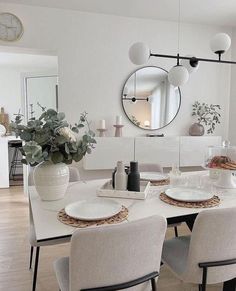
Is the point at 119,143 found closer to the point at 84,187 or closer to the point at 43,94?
the point at 84,187

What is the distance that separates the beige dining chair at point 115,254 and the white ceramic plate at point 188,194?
0.53m

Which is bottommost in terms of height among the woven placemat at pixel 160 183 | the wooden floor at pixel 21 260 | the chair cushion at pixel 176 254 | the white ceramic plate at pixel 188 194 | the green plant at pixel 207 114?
the wooden floor at pixel 21 260

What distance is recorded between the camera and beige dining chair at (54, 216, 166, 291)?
108 cm

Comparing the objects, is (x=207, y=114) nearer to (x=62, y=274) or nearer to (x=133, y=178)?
(x=133, y=178)

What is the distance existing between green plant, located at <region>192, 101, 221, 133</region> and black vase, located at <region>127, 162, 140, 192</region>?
101 inches

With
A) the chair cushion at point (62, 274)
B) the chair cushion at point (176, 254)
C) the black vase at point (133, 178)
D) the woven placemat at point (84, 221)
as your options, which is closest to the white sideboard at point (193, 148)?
the chair cushion at point (176, 254)

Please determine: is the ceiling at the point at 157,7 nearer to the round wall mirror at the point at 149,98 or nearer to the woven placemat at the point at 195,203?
the round wall mirror at the point at 149,98

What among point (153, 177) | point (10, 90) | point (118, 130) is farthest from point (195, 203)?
point (10, 90)

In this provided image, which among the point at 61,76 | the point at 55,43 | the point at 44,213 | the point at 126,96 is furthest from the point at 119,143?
the point at 44,213

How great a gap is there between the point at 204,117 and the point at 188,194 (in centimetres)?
253

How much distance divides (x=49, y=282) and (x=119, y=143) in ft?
6.23

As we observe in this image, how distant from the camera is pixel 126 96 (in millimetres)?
3795

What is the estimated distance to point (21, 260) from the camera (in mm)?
2461

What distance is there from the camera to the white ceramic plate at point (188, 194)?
5.60ft
